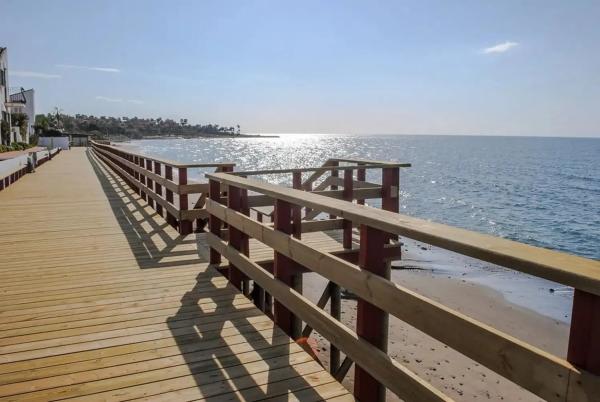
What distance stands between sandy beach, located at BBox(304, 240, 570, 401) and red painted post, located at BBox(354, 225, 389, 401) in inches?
187

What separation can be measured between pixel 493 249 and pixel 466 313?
991 centimetres

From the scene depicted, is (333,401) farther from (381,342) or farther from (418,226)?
(418,226)

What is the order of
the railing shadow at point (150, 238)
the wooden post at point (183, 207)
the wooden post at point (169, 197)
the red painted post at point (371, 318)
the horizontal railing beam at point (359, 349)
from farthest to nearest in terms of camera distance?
the wooden post at point (169, 197) < the wooden post at point (183, 207) < the railing shadow at point (150, 238) < the red painted post at point (371, 318) < the horizontal railing beam at point (359, 349)

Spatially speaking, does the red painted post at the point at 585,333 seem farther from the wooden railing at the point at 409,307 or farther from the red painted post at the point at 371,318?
the red painted post at the point at 371,318

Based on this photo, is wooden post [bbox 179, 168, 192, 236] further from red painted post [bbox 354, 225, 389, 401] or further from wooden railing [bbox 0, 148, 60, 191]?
wooden railing [bbox 0, 148, 60, 191]

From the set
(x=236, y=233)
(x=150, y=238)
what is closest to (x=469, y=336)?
(x=236, y=233)

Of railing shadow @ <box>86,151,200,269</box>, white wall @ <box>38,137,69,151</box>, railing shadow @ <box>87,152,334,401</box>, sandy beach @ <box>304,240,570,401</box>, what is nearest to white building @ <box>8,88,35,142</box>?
white wall @ <box>38,137,69,151</box>

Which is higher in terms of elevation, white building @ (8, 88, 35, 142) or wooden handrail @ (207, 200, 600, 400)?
white building @ (8, 88, 35, 142)

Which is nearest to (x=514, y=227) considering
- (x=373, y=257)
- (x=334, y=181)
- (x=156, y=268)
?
(x=334, y=181)

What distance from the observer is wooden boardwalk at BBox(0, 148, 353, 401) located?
9.21ft

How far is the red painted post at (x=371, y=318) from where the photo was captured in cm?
251

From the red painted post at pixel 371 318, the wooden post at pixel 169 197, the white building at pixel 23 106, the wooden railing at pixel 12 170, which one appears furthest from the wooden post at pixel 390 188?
the white building at pixel 23 106

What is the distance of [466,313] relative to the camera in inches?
428

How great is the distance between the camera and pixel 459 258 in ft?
53.5
